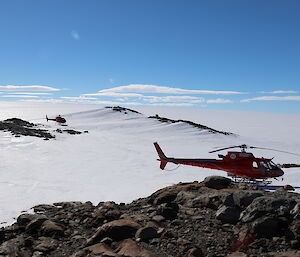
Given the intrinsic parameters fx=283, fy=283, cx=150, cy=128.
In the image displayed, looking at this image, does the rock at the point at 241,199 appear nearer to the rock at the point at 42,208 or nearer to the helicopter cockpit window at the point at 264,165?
the rock at the point at 42,208

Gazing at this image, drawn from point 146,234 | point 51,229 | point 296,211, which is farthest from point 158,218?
point 296,211

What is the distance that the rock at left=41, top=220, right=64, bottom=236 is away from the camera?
8469 mm

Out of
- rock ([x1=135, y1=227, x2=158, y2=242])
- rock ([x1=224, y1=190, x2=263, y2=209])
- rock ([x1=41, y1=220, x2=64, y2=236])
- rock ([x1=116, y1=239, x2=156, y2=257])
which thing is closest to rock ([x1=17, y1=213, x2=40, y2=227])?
rock ([x1=41, y1=220, x2=64, y2=236])

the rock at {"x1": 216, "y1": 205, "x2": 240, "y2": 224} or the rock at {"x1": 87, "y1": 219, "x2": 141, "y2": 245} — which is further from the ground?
the rock at {"x1": 216, "y1": 205, "x2": 240, "y2": 224}

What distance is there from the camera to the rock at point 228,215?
7.97 meters

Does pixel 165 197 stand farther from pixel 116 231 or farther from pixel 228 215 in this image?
pixel 116 231

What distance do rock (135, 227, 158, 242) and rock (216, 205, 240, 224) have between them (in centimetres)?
197

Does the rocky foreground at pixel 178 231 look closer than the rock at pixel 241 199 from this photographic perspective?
Yes

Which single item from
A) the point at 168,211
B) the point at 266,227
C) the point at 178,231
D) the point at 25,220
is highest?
the point at 266,227

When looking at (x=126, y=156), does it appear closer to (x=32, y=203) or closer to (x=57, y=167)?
(x=57, y=167)

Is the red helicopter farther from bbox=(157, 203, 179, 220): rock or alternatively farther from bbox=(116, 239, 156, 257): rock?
bbox=(116, 239, 156, 257): rock

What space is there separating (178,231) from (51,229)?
3.84 metres

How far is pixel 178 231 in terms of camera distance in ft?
25.8

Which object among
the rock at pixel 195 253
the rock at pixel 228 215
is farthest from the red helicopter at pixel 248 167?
the rock at pixel 195 253
